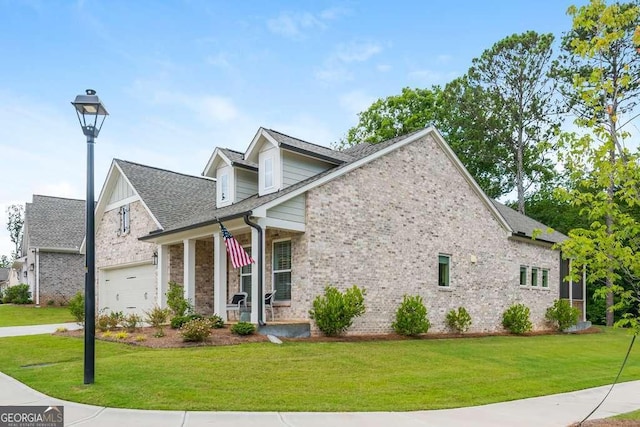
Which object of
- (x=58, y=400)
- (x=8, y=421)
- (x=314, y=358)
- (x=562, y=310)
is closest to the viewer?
(x=8, y=421)

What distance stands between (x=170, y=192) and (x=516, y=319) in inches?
590

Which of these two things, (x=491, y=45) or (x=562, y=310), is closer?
(x=562, y=310)

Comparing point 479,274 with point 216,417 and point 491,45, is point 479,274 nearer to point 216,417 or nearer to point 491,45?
point 216,417

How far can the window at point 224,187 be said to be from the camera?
18641 mm

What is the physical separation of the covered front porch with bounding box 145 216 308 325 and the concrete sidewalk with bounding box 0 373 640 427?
267 inches

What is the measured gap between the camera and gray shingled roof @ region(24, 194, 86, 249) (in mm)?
33844

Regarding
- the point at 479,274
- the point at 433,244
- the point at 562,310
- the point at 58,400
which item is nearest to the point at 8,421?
the point at 58,400

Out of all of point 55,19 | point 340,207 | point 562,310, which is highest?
point 55,19

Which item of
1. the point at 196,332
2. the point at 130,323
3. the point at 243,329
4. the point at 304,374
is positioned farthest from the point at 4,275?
the point at 304,374

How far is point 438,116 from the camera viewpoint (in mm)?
39031

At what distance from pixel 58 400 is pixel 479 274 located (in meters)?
16.7

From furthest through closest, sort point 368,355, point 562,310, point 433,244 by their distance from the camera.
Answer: point 562,310
point 433,244
point 368,355

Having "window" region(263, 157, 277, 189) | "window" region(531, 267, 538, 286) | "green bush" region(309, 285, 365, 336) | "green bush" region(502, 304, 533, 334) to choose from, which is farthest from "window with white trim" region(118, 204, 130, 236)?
"window" region(531, 267, 538, 286)

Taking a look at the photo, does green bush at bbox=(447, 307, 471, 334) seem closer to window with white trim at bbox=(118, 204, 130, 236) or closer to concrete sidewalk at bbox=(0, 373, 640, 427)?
concrete sidewalk at bbox=(0, 373, 640, 427)
